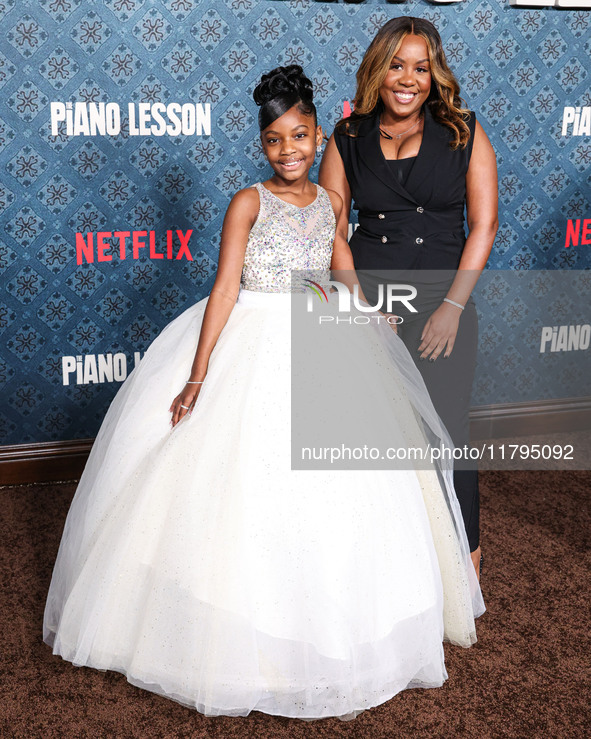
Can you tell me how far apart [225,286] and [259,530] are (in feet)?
1.90

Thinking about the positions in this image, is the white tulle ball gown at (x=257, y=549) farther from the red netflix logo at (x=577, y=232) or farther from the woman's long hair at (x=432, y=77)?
the red netflix logo at (x=577, y=232)

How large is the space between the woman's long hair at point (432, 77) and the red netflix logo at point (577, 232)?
4.91 feet

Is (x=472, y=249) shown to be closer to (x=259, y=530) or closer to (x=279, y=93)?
(x=279, y=93)

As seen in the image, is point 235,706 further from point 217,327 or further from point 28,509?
point 28,509

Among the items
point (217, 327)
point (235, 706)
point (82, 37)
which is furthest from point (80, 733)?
point (82, 37)

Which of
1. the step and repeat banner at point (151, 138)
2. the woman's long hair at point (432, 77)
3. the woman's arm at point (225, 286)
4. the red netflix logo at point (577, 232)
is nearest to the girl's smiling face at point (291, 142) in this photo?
the woman's arm at point (225, 286)

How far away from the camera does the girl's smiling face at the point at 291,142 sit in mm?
1869

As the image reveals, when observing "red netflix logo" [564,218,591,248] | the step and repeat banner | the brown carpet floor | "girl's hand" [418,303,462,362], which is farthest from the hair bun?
"red netflix logo" [564,218,591,248]

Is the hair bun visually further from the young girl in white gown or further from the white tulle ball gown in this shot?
the white tulle ball gown

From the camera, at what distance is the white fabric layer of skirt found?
5.81 ft

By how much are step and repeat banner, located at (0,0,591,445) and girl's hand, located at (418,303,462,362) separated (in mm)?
1154

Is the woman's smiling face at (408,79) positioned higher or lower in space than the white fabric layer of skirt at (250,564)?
higher

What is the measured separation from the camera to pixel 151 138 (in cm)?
285

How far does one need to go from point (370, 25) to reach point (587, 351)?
5.53 feet
